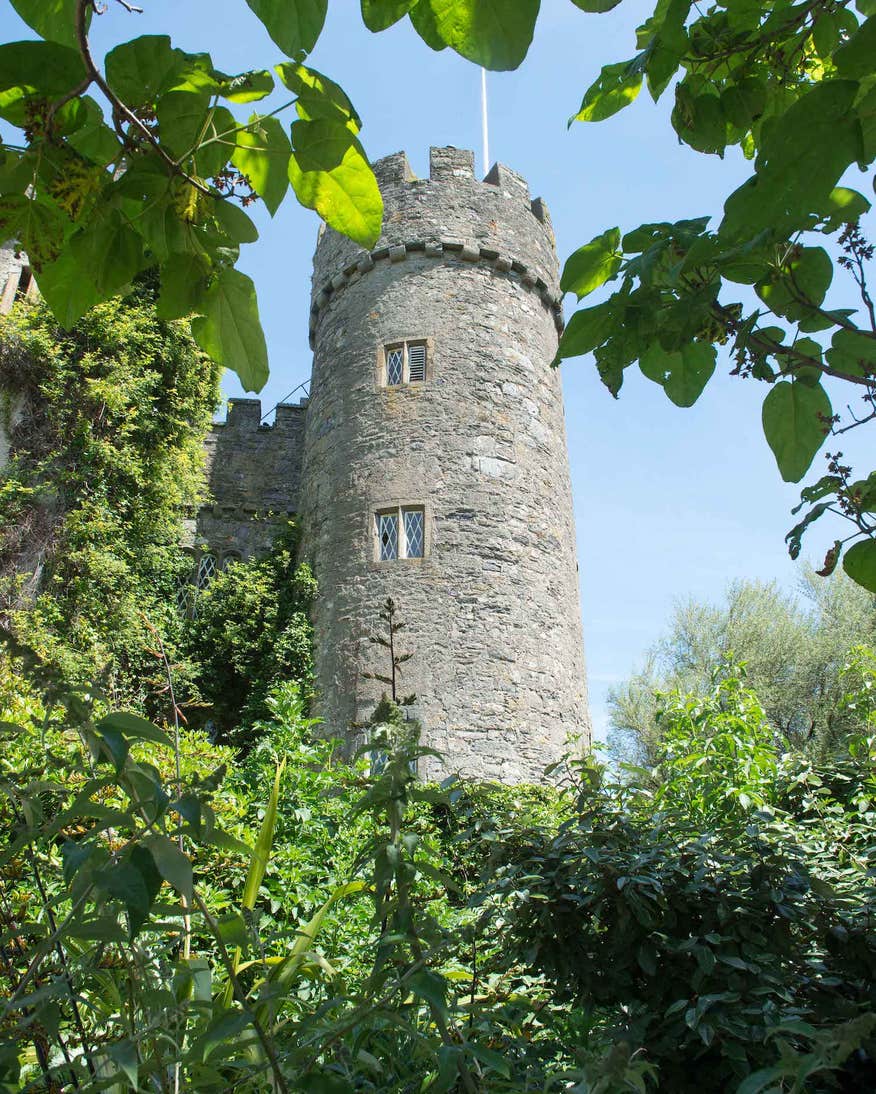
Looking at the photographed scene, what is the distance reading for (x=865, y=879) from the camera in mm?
2973

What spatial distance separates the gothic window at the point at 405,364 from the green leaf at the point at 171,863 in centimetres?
1091

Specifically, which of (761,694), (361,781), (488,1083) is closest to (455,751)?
(361,781)

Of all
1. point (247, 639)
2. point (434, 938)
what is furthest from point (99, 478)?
point (434, 938)

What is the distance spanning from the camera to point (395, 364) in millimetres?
12055

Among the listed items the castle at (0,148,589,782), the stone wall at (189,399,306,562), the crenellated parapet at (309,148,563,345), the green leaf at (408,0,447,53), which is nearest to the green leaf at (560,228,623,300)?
the green leaf at (408,0,447,53)

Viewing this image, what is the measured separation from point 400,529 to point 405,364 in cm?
244

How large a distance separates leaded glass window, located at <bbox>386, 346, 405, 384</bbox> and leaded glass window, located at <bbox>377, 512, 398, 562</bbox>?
199cm

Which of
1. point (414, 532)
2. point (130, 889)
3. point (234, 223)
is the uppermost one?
point (414, 532)

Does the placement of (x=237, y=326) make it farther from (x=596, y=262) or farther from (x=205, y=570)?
(x=205, y=570)

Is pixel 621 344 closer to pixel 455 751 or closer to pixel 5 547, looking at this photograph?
pixel 455 751

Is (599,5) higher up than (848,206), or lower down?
higher up

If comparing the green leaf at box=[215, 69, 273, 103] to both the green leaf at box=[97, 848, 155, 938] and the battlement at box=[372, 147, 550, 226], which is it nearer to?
the green leaf at box=[97, 848, 155, 938]

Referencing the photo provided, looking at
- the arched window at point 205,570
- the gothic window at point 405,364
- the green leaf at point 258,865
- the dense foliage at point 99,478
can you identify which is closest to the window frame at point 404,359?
the gothic window at point 405,364

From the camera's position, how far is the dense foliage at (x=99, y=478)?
10172mm
